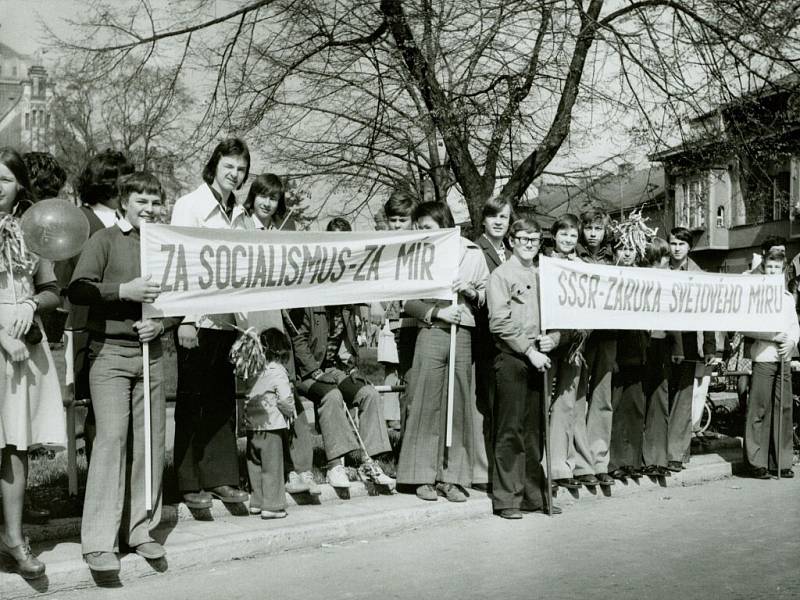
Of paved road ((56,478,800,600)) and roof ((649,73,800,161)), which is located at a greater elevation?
roof ((649,73,800,161))

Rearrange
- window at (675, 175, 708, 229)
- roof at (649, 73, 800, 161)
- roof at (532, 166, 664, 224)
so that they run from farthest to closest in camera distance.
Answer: roof at (532, 166, 664, 224)
window at (675, 175, 708, 229)
roof at (649, 73, 800, 161)

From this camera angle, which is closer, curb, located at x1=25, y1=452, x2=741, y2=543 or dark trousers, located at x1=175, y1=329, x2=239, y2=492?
curb, located at x1=25, y1=452, x2=741, y2=543

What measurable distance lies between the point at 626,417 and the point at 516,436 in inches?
63.5

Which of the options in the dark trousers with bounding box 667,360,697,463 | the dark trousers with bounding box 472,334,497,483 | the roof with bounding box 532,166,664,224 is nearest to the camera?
the dark trousers with bounding box 472,334,497,483

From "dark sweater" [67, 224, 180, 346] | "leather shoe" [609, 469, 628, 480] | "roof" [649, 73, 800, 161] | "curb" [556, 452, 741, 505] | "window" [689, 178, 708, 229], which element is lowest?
"curb" [556, 452, 741, 505]

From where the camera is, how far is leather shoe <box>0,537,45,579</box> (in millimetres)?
5014

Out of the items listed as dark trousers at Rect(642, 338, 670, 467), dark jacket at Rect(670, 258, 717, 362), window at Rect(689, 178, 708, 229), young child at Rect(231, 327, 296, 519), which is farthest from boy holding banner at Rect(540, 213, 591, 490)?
window at Rect(689, 178, 708, 229)

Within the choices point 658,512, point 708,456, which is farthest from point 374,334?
point 658,512

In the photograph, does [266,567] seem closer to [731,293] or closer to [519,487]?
[519,487]

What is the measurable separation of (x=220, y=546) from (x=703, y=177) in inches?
342

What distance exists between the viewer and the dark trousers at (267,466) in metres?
6.50

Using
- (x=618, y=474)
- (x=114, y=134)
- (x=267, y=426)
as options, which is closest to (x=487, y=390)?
(x=618, y=474)

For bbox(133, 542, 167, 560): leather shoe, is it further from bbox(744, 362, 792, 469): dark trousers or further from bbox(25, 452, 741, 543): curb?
bbox(744, 362, 792, 469): dark trousers

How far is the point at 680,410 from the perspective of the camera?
8.94m
